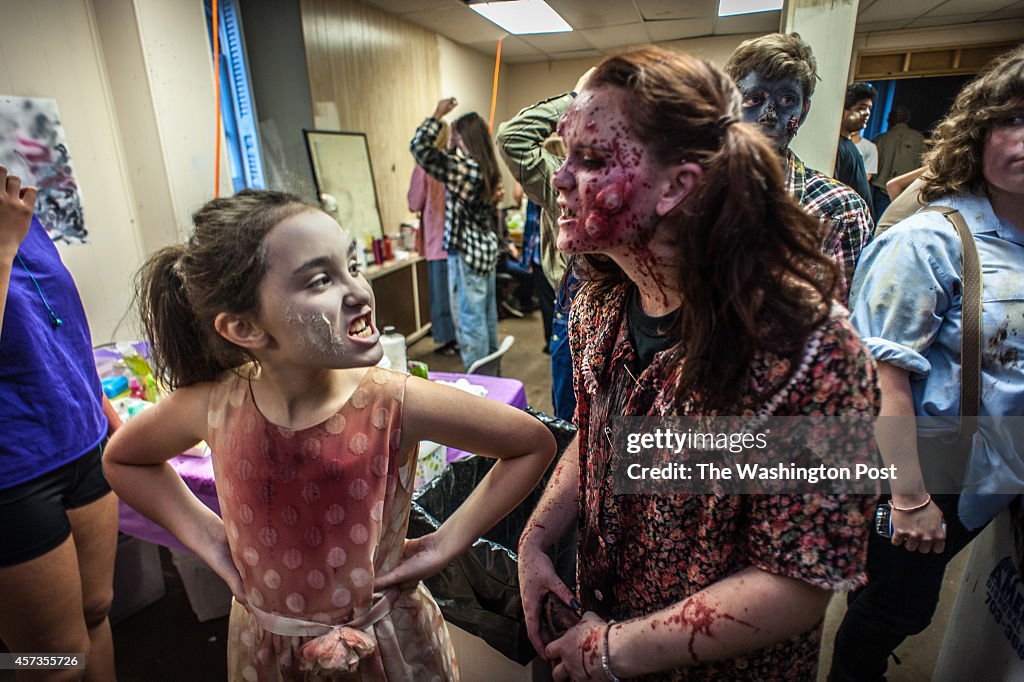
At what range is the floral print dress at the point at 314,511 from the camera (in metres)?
0.83

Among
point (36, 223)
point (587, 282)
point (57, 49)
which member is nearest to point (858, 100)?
point (587, 282)

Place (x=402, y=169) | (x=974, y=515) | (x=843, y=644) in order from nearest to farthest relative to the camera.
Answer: (x=974, y=515) → (x=843, y=644) → (x=402, y=169)

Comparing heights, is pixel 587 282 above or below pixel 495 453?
above

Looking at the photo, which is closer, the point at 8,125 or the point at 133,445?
the point at 133,445

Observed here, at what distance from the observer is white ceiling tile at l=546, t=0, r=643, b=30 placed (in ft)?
14.6

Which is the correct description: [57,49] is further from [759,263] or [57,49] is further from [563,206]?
[759,263]

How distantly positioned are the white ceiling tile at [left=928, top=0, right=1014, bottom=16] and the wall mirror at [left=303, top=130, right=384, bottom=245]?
5.21m

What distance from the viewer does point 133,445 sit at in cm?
92

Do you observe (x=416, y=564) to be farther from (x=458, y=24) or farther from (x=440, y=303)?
(x=458, y=24)

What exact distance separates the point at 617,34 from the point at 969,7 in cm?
317

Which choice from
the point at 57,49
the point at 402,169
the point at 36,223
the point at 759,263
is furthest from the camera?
the point at 402,169

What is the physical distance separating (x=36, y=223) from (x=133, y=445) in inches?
35.0

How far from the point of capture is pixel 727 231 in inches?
22.7

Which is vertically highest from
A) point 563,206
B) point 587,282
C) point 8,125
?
point 8,125
